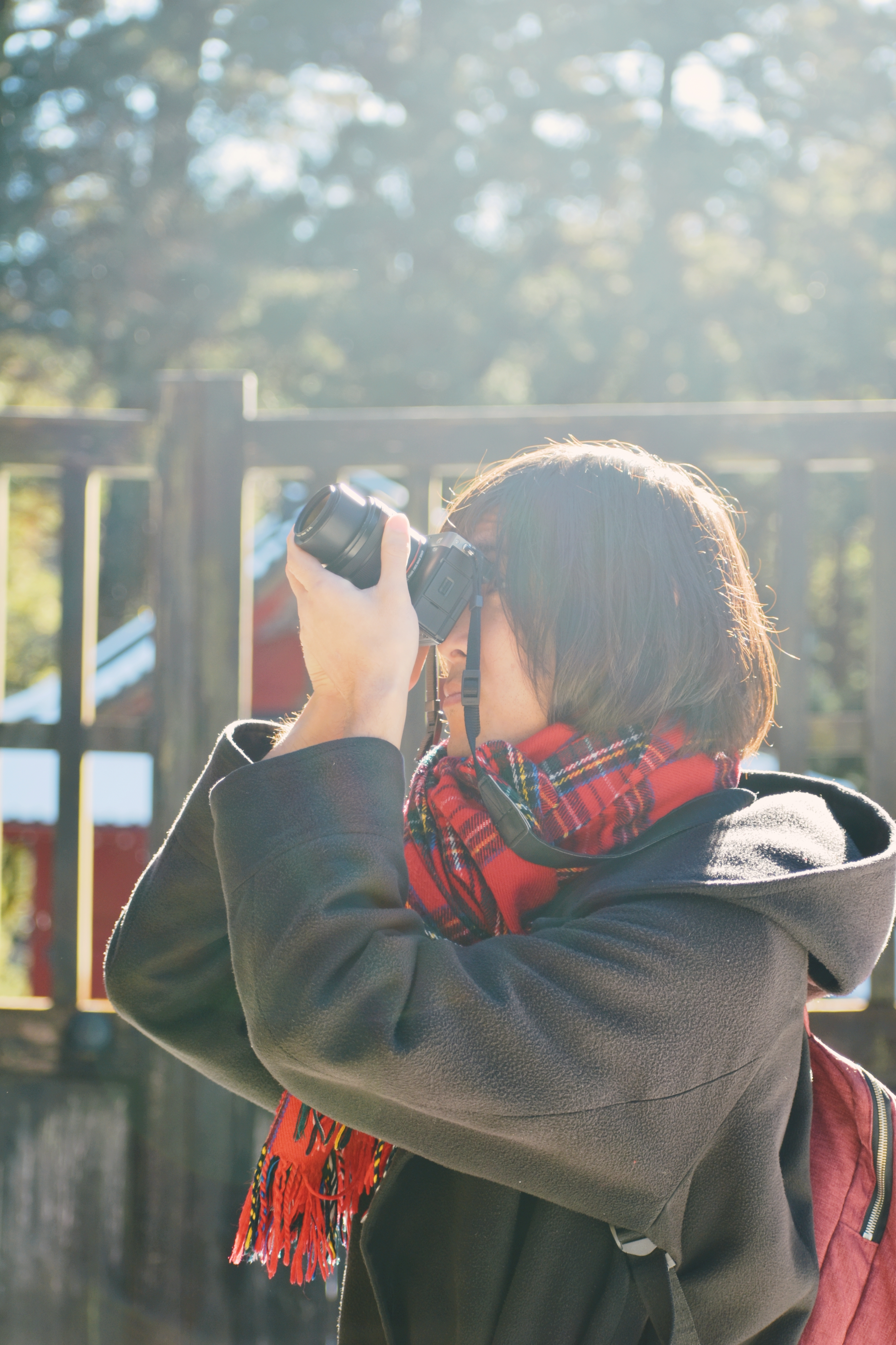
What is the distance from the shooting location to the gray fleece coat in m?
0.92

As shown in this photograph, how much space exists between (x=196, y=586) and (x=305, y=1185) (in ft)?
3.72

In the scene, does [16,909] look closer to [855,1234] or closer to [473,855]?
[473,855]

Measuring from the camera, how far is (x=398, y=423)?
2.06 meters

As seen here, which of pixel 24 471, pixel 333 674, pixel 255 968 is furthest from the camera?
pixel 24 471

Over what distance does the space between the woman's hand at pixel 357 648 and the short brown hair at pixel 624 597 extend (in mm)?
112

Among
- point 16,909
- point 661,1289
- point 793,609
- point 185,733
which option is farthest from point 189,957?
point 16,909

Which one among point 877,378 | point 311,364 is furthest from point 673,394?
point 311,364

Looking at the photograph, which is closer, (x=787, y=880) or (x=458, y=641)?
(x=787, y=880)

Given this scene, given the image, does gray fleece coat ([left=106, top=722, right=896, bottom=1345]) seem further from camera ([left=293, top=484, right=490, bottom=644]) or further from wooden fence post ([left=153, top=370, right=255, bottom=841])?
wooden fence post ([left=153, top=370, right=255, bottom=841])

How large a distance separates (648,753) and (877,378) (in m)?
7.02

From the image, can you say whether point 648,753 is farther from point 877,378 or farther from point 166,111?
point 166,111

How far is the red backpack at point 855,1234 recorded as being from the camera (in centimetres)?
104

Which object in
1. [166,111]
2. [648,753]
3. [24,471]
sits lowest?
[648,753]

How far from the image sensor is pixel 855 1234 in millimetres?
1049
